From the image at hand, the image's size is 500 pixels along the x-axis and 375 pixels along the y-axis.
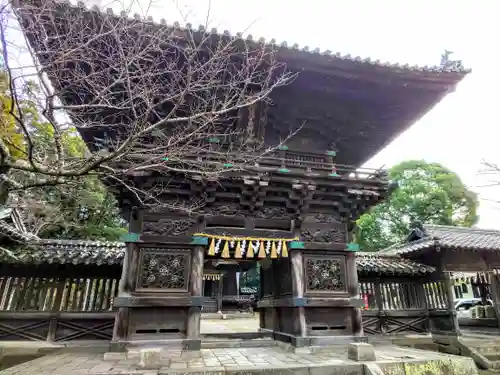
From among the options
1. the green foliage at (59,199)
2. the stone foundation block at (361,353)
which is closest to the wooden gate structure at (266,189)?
the stone foundation block at (361,353)

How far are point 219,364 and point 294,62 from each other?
6.99m

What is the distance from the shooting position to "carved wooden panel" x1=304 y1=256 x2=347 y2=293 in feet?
26.7

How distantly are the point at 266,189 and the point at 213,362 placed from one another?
13.6 ft

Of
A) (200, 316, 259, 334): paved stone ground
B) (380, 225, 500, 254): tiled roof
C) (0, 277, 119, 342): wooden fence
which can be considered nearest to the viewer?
(0, 277, 119, 342): wooden fence

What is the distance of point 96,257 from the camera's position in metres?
9.58

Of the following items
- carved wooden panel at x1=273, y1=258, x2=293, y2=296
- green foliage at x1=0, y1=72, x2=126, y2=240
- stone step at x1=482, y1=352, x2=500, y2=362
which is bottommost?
stone step at x1=482, y1=352, x2=500, y2=362

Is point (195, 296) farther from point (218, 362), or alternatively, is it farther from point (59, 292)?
point (59, 292)

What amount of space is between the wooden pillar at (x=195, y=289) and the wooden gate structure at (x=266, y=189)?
0.02 meters

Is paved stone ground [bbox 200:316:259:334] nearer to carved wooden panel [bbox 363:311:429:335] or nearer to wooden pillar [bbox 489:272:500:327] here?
carved wooden panel [bbox 363:311:429:335]

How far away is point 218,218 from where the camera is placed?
821 cm

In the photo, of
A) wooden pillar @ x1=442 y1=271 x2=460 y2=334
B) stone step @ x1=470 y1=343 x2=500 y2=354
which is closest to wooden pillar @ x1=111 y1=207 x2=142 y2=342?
wooden pillar @ x1=442 y1=271 x2=460 y2=334

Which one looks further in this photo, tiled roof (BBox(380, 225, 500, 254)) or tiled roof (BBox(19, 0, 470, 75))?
tiled roof (BBox(380, 225, 500, 254))

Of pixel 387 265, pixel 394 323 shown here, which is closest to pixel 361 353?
pixel 394 323

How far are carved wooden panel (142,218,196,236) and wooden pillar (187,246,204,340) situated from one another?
0.57 m
